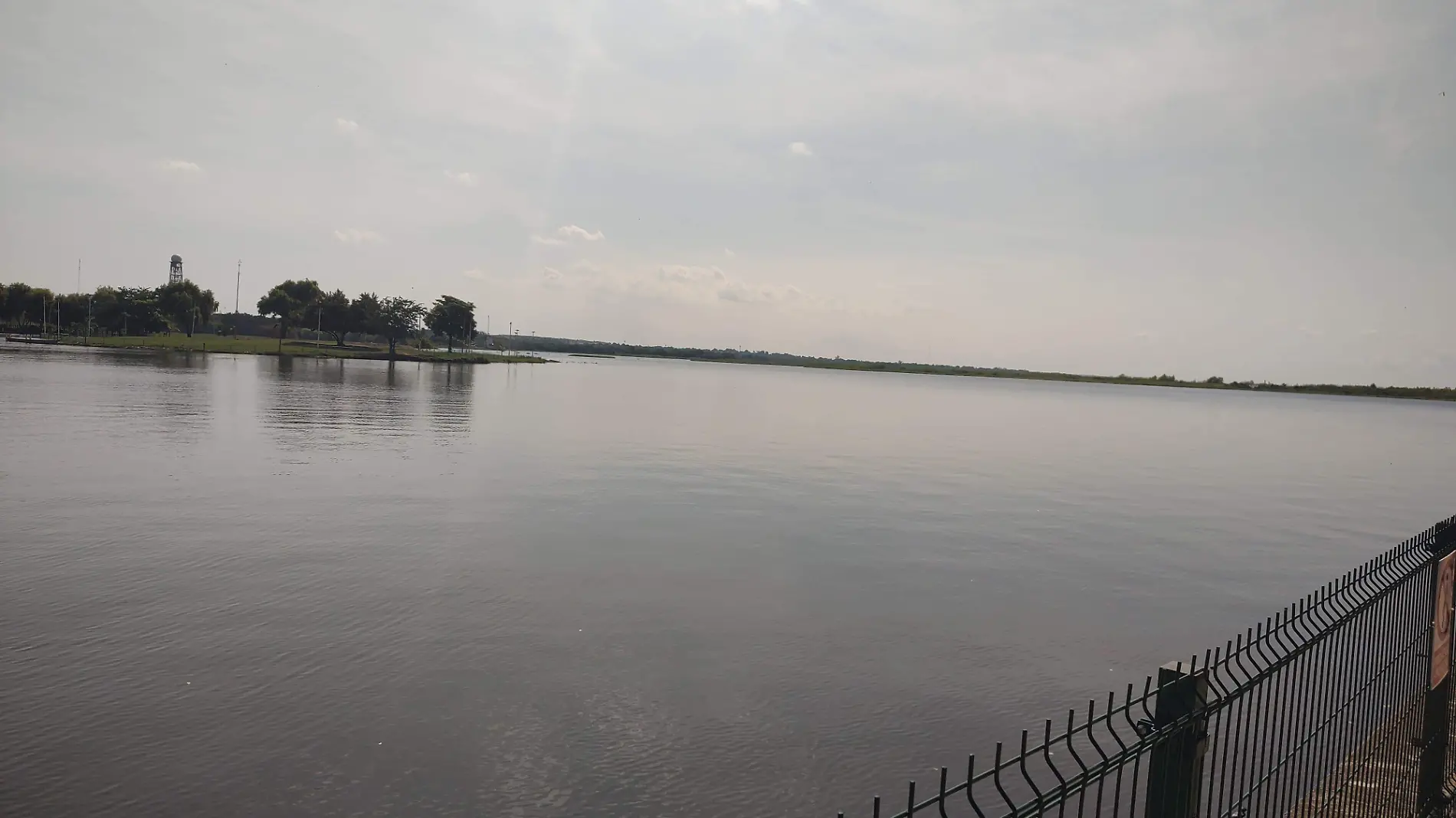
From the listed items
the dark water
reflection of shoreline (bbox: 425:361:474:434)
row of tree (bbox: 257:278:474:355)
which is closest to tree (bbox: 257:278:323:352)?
row of tree (bbox: 257:278:474:355)

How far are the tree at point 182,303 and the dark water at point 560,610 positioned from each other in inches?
5827

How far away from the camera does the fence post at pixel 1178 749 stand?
164 inches

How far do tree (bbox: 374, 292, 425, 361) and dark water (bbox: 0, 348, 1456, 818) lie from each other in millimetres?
136671

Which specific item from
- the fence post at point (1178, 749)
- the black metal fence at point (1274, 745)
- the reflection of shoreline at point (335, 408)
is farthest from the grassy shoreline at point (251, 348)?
the fence post at point (1178, 749)

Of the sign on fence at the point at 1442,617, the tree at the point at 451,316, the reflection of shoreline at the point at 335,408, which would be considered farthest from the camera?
the tree at the point at 451,316

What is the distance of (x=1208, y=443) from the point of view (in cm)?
5438

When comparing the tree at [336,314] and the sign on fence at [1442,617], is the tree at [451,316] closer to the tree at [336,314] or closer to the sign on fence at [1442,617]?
the tree at [336,314]

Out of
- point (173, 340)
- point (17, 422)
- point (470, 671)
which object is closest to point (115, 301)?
point (173, 340)

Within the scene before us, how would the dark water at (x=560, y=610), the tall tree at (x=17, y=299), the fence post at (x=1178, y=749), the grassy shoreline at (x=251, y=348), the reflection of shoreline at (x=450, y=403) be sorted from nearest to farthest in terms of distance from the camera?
the fence post at (x=1178, y=749), the dark water at (x=560, y=610), the reflection of shoreline at (x=450, y=403), the grassy shoreline at (x=251, y=348), the tall tree at (x=17, y=299)

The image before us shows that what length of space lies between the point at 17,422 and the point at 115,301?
15373cm

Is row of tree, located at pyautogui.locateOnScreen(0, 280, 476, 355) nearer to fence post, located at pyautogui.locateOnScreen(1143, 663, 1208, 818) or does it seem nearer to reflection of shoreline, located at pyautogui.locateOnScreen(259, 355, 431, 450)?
reflection of shoreline, located at pyautogui.locateOnScreen(259, 355, 431, 450)

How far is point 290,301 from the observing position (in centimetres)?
16575

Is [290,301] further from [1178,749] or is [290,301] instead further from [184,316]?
[1178,749]

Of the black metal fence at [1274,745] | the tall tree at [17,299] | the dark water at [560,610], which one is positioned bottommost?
the dark water at [560,610]
